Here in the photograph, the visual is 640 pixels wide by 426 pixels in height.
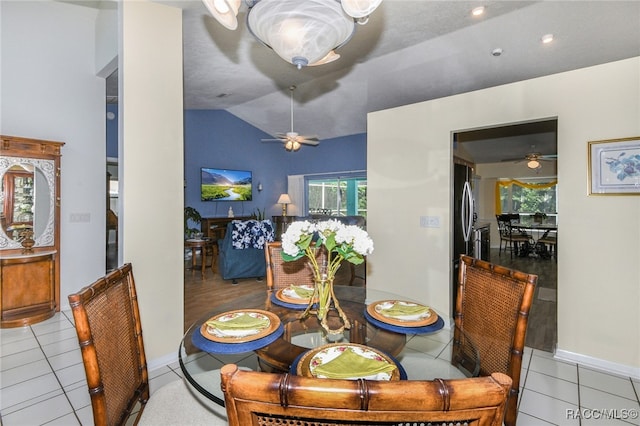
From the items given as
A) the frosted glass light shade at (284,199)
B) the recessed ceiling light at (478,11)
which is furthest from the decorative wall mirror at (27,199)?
the frosted glass light shade at (284,199)

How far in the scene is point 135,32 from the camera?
7.82 feet

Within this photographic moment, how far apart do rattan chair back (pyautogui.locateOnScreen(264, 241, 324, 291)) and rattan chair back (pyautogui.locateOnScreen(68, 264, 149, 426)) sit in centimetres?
98

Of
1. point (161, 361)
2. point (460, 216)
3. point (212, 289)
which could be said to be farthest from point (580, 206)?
point (212, 289)

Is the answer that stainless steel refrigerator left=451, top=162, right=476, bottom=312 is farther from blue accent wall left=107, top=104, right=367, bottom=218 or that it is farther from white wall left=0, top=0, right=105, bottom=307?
blue accent wall left=107, top=104, right=367, bottom=218

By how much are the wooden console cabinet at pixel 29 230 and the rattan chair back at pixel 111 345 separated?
9.54 ft

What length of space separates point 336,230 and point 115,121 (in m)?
5.94

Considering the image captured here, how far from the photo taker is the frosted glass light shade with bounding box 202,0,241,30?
1.55m

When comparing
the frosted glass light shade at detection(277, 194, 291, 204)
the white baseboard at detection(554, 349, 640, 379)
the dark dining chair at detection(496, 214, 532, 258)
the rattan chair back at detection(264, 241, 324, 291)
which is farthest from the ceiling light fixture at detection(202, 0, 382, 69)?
the dark dining chair at detection(496, 214, 532, 258)

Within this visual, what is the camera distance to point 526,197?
935cm

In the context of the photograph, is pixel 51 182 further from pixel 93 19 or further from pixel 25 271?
pixel 93 19

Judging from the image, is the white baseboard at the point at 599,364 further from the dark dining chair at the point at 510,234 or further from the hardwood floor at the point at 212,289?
the dark dining chair at the point at 510,234

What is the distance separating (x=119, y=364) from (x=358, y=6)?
6.16ft

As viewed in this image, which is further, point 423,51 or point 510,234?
point 510,234

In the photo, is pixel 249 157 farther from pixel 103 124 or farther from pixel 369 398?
pixel 369 398
